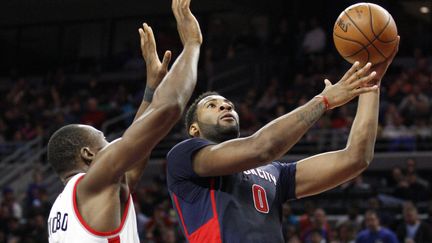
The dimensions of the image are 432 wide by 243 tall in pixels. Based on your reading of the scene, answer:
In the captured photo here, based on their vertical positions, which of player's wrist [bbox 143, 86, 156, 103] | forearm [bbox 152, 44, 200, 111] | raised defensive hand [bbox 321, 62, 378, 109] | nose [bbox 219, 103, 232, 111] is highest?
forearm [bbox 152, 44, 200, 111]

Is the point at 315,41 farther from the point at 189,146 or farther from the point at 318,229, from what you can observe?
the point at 189,146

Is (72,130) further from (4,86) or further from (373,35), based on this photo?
(4,86)

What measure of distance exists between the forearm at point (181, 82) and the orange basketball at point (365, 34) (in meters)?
1.33

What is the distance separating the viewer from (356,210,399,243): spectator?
1050 centimetres

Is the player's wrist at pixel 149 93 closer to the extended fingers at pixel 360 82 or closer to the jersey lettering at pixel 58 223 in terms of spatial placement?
the jersey lettering at pixel 58 223

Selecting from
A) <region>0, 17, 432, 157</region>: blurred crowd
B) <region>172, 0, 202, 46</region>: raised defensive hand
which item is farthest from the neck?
<region>0, 17, 432, 157</region>: blurred crowd

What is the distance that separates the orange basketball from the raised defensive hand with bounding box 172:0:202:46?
50.3 inches

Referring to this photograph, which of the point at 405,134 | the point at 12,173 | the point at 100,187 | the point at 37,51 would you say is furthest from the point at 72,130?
the point at 37,51

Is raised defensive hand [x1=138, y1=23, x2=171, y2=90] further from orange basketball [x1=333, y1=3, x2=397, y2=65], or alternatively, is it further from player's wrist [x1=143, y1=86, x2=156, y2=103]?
orange basketball [x1=333, y1=3, x2=397, y2=65]

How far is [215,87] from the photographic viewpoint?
65.8ft

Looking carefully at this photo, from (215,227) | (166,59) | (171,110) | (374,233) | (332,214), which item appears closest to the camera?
(171,110)

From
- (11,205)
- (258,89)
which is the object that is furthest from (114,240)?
(258,89)

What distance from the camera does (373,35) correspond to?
478cm

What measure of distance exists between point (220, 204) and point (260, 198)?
24cm
